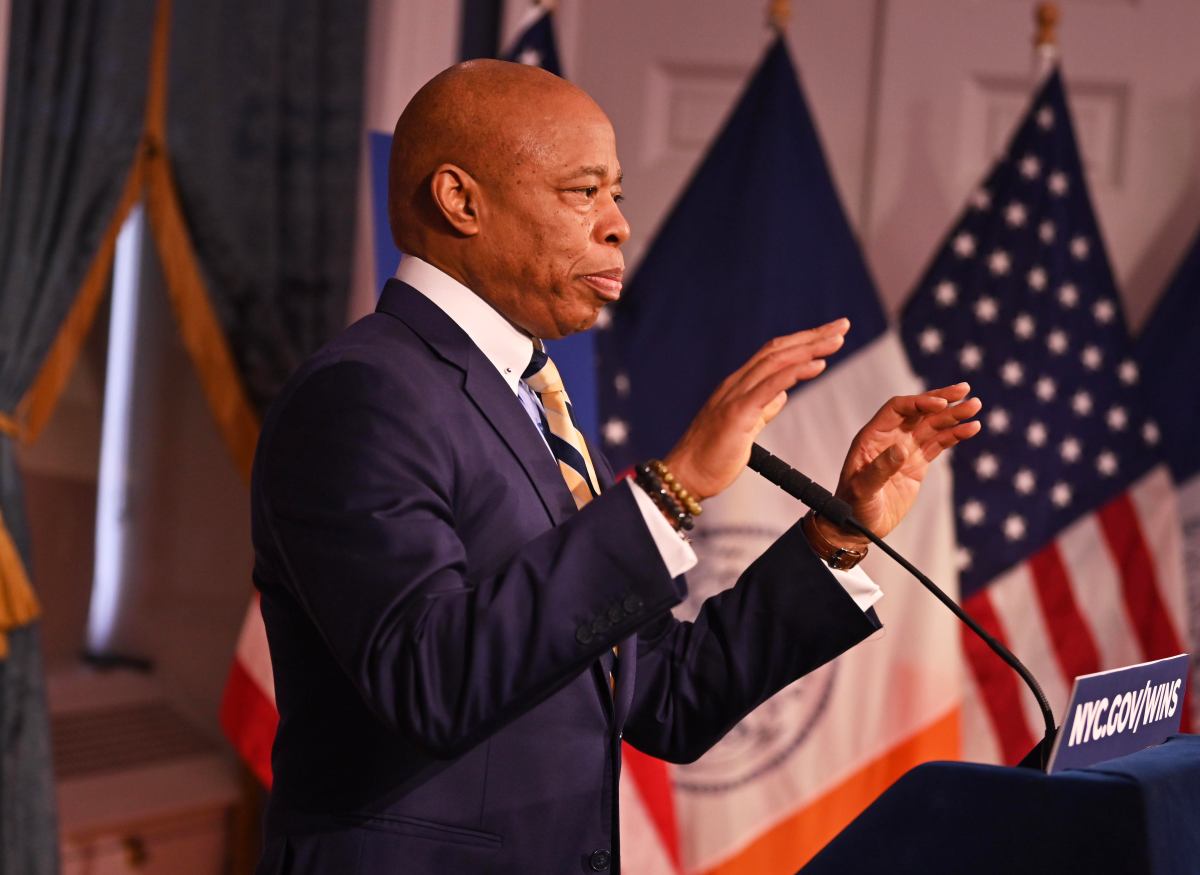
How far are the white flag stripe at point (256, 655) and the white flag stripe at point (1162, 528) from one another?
1921mm

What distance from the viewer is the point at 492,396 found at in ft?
4.00

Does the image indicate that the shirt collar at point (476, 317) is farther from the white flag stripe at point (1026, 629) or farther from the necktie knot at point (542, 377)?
the white flag stripe at point (1026, 629)

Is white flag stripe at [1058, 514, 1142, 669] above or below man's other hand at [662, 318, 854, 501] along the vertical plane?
below

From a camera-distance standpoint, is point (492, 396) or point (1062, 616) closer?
point (492, 396)

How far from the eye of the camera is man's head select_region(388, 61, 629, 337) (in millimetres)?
1233

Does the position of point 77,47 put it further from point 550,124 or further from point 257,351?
point 550,124

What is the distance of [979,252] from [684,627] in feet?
6.79

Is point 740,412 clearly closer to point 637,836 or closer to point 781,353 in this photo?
point 781,353

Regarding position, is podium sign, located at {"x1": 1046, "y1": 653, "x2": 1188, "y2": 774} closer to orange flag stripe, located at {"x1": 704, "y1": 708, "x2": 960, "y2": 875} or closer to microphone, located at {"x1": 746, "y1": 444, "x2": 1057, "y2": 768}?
microphone, located at {"x1": 746, "y1": 444, "x2": 1057, "y2": 768}

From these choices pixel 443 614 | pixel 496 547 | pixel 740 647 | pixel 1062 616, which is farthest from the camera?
pixel 1062 616

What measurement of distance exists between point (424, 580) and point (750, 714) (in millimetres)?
2167

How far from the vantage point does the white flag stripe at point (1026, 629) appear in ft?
10.5

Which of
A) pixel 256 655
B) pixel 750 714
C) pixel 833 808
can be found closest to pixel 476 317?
pixel 256 655

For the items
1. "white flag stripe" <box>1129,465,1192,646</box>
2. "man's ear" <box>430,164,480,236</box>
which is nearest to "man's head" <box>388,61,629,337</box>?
"man's ear" <box>430,164,480,236</box>
